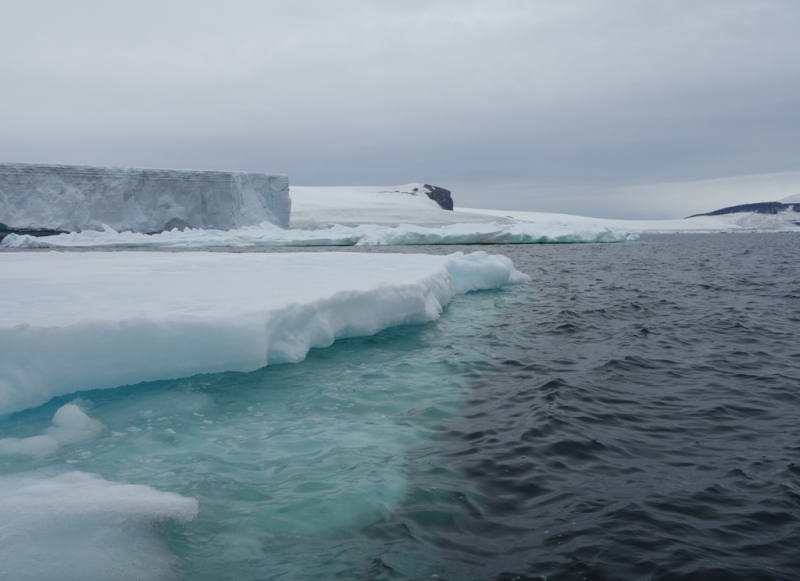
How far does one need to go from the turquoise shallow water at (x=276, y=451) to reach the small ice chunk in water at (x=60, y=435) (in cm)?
8

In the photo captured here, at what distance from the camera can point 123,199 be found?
25.7 metres

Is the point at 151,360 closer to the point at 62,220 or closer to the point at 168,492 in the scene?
the point at 168,492

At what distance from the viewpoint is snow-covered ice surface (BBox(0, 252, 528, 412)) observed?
13.2ft

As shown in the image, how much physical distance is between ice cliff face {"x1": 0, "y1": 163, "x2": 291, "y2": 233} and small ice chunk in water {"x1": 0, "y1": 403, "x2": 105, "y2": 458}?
952 inches

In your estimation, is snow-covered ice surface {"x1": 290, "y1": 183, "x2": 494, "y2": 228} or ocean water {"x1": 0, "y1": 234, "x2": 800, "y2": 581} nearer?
ocean water {"x1": 0, "y1": 234, "x2": 800, "y2": 581}

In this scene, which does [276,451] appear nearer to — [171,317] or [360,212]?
[171,317]

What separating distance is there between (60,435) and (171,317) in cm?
118

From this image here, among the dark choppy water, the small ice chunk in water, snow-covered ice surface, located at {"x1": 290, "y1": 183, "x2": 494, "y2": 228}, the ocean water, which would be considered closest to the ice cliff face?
snow-covered ice surface, located at {"x1": 290, "y1": 183, "x2": 494, "y2": 228}

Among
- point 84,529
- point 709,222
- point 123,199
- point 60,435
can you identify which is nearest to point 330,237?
point 123,199

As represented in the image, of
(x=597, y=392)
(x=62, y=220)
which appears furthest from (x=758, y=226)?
(x=597, y=392)

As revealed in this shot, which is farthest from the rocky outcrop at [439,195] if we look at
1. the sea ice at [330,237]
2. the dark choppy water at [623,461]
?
the dark choppy water at [623,461]

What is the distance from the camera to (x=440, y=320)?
7.89 m

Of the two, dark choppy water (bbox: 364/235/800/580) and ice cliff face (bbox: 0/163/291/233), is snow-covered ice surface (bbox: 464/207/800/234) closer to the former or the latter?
ice cliff face (bbox: 0/163/291/233)

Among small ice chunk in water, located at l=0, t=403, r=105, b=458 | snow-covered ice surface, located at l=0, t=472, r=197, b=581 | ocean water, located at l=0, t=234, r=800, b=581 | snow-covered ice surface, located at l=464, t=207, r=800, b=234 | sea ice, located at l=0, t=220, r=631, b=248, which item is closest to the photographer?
snow-covered ice surface, located at l=0, t=472, r=197, b=581
